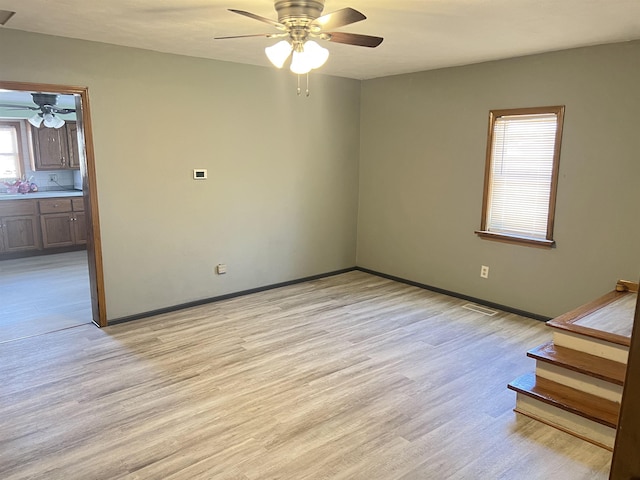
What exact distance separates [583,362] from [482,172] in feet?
7.57

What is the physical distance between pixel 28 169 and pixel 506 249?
24.0ft

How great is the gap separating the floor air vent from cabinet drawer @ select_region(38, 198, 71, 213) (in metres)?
5.88

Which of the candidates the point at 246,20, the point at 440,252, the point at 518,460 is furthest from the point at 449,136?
the point at 518,460

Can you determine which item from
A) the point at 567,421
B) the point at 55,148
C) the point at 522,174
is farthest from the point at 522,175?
the point at 55,148

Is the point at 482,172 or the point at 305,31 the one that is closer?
the point at 305,31

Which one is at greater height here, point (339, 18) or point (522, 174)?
point (339, 18)

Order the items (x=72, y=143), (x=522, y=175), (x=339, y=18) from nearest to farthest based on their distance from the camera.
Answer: (x=339, y=18)
(x=522, y=175)
(x=72, y=143)

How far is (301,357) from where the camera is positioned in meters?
3.57

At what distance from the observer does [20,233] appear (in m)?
6.69

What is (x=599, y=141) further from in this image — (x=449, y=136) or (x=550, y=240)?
(x=449, y=136)

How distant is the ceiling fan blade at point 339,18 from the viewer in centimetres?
233

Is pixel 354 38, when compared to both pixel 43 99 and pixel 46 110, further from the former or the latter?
pixel 46 110

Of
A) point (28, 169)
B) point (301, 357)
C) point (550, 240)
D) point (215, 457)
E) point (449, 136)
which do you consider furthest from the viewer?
point (28, 169)

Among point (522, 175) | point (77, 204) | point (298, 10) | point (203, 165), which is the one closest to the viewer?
point (298, 10)
